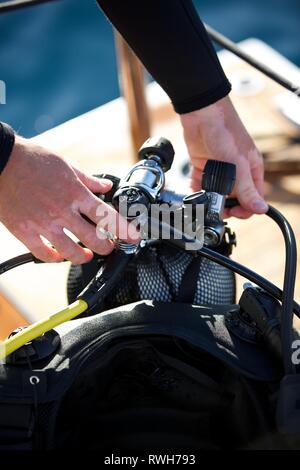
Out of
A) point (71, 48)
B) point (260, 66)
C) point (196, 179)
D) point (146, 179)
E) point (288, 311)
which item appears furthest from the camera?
point (71, 48)

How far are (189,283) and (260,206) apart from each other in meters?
0.17

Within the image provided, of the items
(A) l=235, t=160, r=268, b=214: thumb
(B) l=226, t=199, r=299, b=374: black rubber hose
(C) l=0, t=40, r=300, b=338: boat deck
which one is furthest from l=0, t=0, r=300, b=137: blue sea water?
(B) l=226, t=199, r=299, b=374: black rubber hose

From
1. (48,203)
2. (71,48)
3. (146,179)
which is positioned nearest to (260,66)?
(146,179)

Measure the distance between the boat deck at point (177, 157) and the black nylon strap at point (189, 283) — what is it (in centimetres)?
44

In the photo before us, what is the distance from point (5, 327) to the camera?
4.02 feet

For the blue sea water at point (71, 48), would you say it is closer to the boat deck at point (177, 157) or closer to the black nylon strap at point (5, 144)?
the boat deck at point (177, 157)

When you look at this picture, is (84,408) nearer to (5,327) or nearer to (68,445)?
(68,445)

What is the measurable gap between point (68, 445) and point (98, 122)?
4.46 feet

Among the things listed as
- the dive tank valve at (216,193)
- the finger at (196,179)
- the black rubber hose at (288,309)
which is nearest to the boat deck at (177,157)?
the finger at (196,179)

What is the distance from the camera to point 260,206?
0.97 meters

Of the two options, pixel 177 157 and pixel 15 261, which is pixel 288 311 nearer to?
pixel 15 261

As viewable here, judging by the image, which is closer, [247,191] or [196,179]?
[247,191]

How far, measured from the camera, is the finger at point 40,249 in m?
0.81

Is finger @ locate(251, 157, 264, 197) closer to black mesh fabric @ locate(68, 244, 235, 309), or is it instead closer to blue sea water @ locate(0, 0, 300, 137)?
black mesh fabric @ locate(68, 244, 235, 309)
